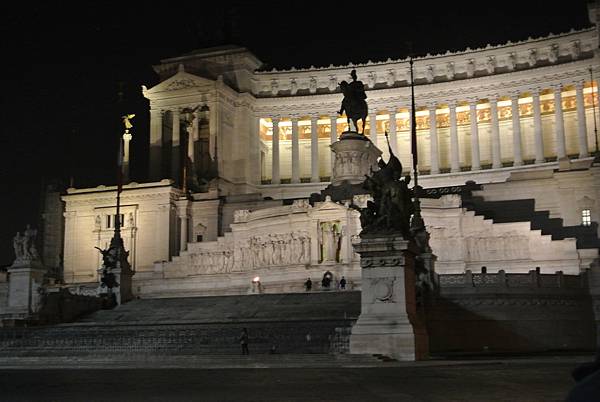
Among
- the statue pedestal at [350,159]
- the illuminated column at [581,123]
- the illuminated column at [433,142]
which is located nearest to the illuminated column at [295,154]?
the illuminated column at [433,142]

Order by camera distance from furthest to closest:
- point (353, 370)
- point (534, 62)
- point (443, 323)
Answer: point (534, 62) → point (443, 323) → point (353, 370)

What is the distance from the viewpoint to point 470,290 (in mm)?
36062

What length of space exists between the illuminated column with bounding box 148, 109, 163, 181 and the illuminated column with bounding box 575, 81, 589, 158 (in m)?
43.0

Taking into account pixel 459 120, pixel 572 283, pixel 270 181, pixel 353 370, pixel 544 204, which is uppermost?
pixel 459 120

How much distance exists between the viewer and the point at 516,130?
80.0 m

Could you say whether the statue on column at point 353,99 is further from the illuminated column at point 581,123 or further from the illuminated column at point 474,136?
the illuminated column at point 581,123

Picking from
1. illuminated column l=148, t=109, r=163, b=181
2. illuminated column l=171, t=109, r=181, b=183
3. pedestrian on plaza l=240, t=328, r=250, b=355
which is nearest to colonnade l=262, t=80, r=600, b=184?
illuminated column l=171, t=109, r=181, b=183

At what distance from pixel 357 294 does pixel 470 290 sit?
19.7 feet

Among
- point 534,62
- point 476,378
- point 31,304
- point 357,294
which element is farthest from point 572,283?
point 534,62

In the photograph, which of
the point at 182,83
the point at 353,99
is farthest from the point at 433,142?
the point at 353,99

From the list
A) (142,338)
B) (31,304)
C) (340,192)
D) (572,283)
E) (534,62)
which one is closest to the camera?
(142,338)

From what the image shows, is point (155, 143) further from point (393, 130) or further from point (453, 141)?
point (453, 141)

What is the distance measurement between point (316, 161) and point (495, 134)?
19.2 m

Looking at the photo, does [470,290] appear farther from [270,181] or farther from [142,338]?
[270,181]
